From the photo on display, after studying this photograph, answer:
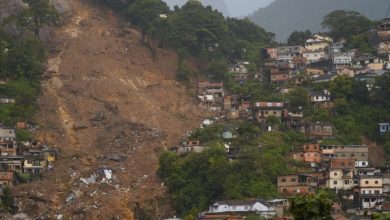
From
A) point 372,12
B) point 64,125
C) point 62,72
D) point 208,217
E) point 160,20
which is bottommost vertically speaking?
point 208,217

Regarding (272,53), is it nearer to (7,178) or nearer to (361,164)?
(361,164)

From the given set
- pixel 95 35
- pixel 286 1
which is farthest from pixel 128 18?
pixel 286 1

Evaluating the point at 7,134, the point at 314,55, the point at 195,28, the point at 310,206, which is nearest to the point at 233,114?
the point at 195,28

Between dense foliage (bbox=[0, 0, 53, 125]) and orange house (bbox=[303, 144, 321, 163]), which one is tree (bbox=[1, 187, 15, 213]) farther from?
orange house (bbox=[303, 144, 321, 163])

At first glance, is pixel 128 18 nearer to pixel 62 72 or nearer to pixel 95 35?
pixel 95 35

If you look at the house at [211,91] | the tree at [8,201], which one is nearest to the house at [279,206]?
the tree at [8,201]

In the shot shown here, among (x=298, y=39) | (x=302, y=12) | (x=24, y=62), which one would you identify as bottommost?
(x=24, y=62)
